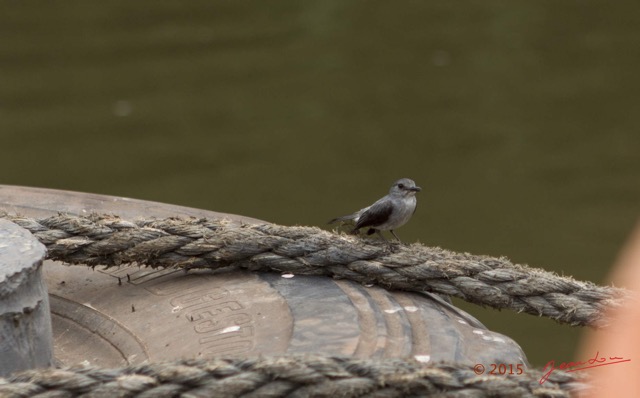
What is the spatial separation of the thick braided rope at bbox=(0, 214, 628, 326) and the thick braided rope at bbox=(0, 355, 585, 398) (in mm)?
359

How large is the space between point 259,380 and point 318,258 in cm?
42

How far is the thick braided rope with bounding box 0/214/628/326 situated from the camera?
1553 mm

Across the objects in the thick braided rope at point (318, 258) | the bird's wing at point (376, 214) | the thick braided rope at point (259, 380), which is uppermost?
the bird's wing at point (376, 214)

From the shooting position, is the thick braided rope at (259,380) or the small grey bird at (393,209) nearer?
the thick braided rope at (259,380)

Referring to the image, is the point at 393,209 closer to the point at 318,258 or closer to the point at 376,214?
the point at 376,214

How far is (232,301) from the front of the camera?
1.54 m

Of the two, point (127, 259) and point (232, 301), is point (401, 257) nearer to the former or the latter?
point (232, 301)

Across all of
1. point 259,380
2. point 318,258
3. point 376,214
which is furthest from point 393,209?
point 259,380

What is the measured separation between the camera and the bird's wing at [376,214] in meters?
1.69

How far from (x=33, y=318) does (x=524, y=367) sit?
2.18 ft

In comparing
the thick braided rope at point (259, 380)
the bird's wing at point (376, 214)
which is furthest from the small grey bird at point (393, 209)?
the thick braided rope at point (259, 380)

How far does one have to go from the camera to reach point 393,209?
5.54 ft

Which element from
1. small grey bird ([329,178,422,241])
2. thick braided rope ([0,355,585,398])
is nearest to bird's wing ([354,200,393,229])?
small grey bird ([329,178,422,241])

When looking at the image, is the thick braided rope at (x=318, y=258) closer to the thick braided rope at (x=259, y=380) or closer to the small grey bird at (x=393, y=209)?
the small grey bird at (x=393, y=209)
